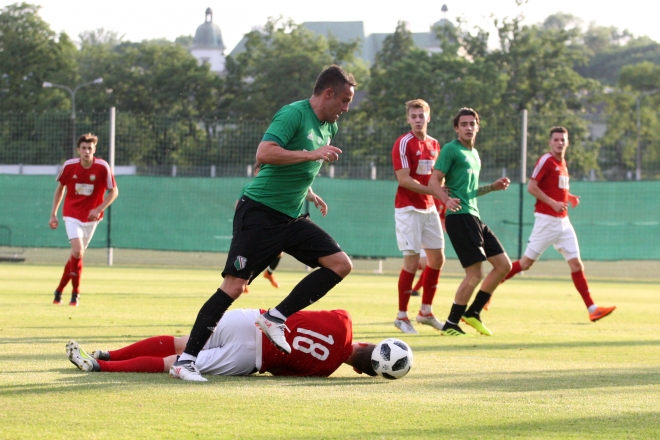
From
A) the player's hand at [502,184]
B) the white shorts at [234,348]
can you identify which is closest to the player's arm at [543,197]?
Answer: the player's hand at [502,184]

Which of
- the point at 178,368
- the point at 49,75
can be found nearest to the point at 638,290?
the point at 178,368

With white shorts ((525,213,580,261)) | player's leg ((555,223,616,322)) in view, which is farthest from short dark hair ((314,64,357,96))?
white shorts ((525,213,580,261))

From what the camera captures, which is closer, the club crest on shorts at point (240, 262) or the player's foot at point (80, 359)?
the player's foot at point (80, 359)

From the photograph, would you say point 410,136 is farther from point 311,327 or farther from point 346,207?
point 346,207

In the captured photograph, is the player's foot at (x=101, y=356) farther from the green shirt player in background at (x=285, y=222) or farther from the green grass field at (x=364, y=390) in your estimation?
the green shirt player in background at (x=285, y=222)

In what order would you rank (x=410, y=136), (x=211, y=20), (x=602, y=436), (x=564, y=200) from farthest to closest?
1. (x=211, y=20)
2. (x=564, y=200)
3. (x=410, y=136)
4. (x=602, y=436)

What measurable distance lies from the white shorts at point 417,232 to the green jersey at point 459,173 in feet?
2.82

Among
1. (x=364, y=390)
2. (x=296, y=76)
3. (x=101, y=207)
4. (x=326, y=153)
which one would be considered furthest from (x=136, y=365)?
(x=296, y=76)

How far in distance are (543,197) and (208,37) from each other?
14637 cm

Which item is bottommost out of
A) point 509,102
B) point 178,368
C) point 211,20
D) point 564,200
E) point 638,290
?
point 638,290

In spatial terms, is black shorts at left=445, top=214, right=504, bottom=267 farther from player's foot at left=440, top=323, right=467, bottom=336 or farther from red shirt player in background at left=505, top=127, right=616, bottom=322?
red shirt player in background at left=505, top=127, right=616, bottom=322

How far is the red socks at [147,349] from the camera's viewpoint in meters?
6.21

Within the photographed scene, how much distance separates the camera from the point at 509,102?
221 feet

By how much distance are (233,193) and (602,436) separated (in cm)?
1885
